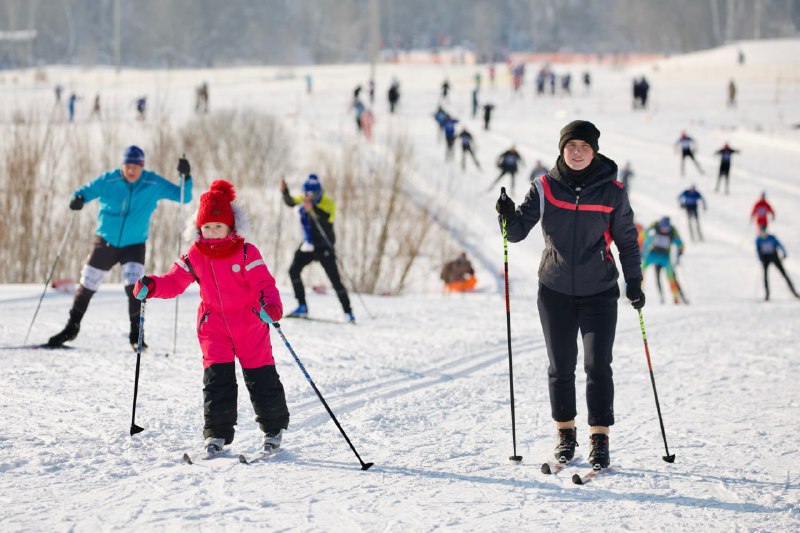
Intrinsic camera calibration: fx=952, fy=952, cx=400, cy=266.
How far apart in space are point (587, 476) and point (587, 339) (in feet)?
2.12

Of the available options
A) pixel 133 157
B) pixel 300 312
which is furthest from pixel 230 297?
pixel 300 312

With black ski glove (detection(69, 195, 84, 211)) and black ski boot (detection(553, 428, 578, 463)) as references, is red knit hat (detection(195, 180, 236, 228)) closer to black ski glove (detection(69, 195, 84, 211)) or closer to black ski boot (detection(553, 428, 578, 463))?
black ski boot (detection(553, 428, 578, 463))

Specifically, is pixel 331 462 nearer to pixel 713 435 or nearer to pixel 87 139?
pixel 713 435

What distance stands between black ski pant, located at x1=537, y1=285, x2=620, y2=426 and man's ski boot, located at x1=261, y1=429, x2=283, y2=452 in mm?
1410

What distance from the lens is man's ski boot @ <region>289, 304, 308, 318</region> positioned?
9633mm

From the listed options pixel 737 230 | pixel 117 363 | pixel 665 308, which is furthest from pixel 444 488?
pixel 737 230

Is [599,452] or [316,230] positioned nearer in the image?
[599,452]

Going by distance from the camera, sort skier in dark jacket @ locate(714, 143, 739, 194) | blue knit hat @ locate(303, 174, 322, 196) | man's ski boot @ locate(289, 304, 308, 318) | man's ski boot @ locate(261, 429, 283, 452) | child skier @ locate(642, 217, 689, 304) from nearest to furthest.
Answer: man's ski boot @ locate(261, 429, 283, 452) → blue knit hat @ locate(303, 174, 322, 196) → man's ski boot @ locate(289, 304, 308, 318) → child skier @ locate(642, 217, 689, 304) → skier in dark jacket @ locate(714, 143, 739, 194)

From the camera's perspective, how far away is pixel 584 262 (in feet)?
14.7

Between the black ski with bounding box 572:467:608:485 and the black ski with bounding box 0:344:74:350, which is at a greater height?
the black ski with bounding box 0:344:74:350

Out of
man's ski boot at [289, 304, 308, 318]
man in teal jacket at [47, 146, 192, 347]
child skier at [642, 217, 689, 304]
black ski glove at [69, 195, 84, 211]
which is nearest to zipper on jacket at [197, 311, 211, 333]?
black ski glove at [69, 195, 84, 211]

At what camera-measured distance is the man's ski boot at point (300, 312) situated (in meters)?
9.63

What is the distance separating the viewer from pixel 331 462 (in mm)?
4715

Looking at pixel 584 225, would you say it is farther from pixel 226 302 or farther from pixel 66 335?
pixel 66 335
